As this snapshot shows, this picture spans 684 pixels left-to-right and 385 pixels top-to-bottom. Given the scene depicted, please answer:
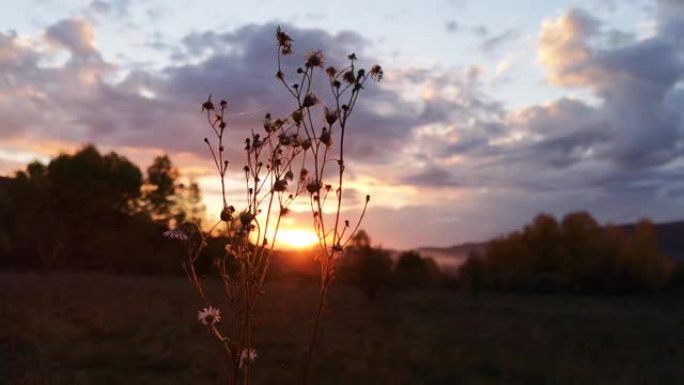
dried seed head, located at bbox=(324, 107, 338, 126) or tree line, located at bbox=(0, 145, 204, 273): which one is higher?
tree line, located at bbox=(0, 145, 204, 273)

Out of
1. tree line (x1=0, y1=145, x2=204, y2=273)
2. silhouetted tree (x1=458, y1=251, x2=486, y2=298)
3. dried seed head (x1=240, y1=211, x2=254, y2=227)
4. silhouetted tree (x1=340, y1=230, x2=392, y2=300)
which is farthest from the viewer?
tree line (x1=0, y1=145, x2=204, y2=273)

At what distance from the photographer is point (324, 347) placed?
15.6 metres

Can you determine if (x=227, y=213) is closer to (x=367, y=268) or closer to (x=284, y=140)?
(x=284, y=140)

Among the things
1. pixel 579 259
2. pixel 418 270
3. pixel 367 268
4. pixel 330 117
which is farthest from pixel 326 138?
pixel 579 259

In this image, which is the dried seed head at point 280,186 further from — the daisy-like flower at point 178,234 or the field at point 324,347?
the field at point 324,347

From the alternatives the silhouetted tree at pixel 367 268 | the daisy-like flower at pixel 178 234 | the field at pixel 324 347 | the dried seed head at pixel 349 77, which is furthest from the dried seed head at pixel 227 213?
the silhouetted tree at pixel 367 268

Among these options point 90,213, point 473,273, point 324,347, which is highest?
point 90,213

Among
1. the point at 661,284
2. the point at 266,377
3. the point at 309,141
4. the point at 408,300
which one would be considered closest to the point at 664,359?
the point at 266,377

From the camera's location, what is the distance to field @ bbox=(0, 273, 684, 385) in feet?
40.4

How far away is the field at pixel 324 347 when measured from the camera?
40.4ft

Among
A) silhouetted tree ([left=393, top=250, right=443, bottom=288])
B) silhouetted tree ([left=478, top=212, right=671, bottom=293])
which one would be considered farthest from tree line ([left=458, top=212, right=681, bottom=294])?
silhouetted tree ([left=393, top=250, right=443, bottom=288])

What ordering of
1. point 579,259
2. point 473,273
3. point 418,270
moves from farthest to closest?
point 579,259 < point 418,270 < point 473,273

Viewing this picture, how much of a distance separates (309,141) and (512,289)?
56.9 m

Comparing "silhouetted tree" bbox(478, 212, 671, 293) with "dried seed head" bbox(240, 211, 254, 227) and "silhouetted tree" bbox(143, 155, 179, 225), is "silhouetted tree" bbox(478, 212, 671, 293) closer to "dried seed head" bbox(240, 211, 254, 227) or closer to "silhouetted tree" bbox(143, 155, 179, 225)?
"silhouetted tree" bbox(143, 155, 179, 225)
